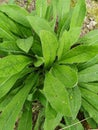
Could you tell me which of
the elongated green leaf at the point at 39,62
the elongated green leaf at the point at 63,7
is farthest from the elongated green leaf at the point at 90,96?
the elongated green leaf at the point at 63,7

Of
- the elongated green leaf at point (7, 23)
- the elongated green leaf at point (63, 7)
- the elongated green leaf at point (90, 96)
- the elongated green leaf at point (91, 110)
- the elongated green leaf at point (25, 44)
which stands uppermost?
the elongated green leaf at point (7, 23)

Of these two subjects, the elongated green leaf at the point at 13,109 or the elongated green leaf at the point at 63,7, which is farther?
the elongated green leaf at the point at 63,7

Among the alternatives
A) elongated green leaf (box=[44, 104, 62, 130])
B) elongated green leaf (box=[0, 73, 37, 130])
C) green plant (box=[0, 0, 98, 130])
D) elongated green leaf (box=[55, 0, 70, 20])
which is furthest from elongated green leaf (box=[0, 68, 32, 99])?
elongated green leaf (box=[55, 0, 70, 20])

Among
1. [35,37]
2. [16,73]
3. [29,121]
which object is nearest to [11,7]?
[35,37]

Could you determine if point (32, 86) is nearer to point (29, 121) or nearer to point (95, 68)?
point (29, 121)

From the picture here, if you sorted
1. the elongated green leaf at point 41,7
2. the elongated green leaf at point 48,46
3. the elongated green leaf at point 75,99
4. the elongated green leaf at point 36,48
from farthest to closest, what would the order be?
the elongated green leaf at point 41,7, the elongated green leaf at point 36,48, the elongated green leaf at point 75,99, the elongated green leaf at point 48,46

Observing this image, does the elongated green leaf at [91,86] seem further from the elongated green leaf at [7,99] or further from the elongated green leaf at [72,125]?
the elongated green leaf at [7,99]
